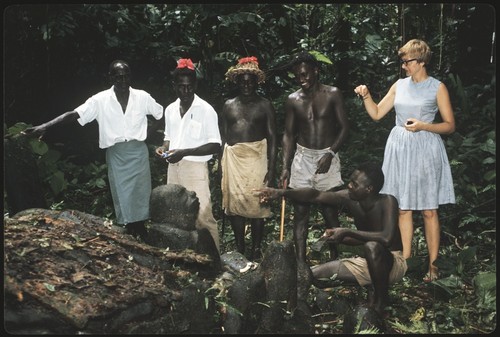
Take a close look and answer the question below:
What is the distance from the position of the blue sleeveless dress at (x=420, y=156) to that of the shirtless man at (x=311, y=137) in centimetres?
61

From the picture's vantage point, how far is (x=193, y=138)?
5.51m

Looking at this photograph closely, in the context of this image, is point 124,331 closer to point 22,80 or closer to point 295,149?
point 295,149

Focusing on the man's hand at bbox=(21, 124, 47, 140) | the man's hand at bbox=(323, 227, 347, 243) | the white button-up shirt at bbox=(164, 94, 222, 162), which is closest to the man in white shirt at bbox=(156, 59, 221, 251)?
the white button-up shirt at bbox=(164, 94, 222, 162)

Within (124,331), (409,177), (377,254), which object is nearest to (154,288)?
(124,331)

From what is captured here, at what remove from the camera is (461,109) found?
27.1 ft

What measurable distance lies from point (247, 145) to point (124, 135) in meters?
1.31

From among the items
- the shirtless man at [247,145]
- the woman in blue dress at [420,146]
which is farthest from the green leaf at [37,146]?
the woman in blue dress at [420,146]

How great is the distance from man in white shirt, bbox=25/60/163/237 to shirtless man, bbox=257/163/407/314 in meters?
1.75

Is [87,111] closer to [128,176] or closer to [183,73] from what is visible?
[128,176]

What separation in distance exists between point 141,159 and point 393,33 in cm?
820

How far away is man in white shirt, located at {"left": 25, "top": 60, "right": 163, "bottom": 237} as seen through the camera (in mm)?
5672

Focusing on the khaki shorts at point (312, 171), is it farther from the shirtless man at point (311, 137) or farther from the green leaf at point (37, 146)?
the green leaf at point (37, 146)

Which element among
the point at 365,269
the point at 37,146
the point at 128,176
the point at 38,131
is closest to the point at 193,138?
the point at 128,176

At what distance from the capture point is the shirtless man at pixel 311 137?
216 inches
